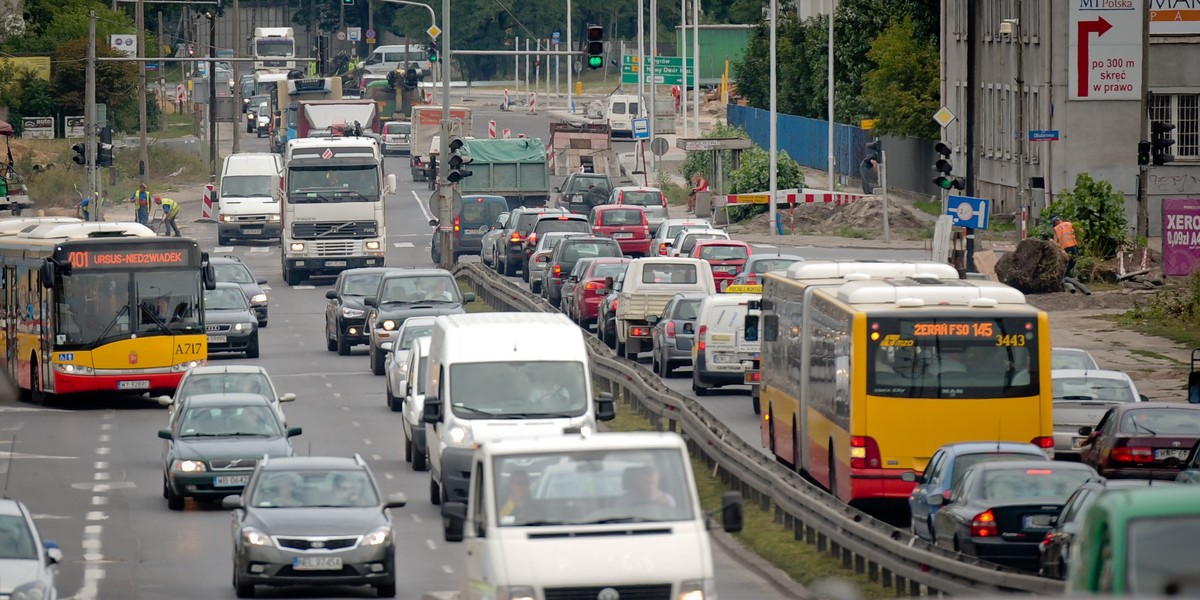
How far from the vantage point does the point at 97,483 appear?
2630 cm

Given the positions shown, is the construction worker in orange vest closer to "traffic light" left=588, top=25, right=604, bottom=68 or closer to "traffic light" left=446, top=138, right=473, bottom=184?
"traffic light" left=588, top=25, right=604, bottom=68

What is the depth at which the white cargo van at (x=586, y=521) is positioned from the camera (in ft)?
43.4

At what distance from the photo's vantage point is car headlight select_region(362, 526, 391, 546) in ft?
59.9

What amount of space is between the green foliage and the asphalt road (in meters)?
17.6

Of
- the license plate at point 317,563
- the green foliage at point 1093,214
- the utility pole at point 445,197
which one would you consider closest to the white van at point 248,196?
the utility pole at point 445,197

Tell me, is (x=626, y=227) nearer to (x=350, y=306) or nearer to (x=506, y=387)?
(x=350, y=306)

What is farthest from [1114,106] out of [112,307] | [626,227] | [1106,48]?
[112,307]

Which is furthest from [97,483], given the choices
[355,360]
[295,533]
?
[355,360]

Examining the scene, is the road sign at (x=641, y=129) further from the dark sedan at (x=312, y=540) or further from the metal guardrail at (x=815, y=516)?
the dark sedan at (x=312, y=540)

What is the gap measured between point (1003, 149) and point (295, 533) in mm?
50019

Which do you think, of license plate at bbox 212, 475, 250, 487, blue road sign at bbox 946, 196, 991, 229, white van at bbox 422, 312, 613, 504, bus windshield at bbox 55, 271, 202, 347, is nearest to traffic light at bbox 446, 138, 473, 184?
blue road sign at bbox 946, 196, 991, 229

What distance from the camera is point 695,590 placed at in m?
13.3

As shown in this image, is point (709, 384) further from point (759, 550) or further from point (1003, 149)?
point (1003, 149)

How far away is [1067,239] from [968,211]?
7387 mm
